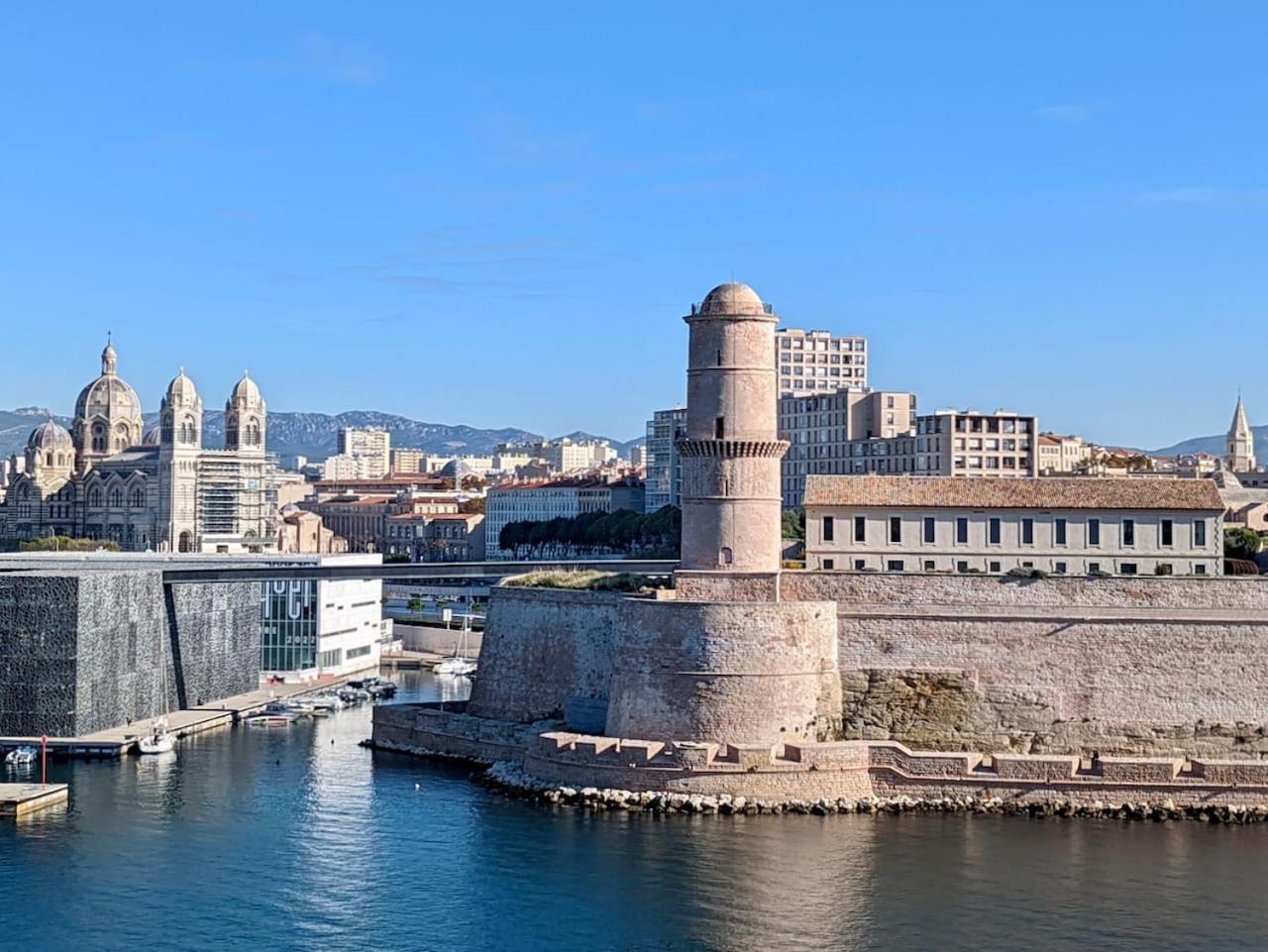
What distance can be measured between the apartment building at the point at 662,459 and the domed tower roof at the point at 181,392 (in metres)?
37.7

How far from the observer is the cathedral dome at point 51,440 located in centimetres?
15950

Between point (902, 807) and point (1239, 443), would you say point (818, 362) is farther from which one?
point (902, 807)

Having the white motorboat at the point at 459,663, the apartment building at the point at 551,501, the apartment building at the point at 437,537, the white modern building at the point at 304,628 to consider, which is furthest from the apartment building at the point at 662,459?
the white modern building at the point at 304,628

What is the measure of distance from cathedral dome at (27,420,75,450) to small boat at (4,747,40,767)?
11670cm

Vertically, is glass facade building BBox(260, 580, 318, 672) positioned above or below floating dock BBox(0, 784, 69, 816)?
above

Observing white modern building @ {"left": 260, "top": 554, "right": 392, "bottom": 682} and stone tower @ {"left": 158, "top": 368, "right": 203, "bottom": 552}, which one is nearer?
white modern building @ {"left": 260, "top": 554, "right": 392, "bottom": 682}

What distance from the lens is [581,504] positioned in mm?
156375

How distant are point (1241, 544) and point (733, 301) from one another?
3153 cm

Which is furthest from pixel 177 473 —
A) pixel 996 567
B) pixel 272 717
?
pixel 996 567

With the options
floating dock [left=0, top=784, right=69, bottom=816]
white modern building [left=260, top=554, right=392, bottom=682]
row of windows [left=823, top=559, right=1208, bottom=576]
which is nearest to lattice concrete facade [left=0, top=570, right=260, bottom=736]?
floating dock [left=0, top=784, right=69, bottom=816]

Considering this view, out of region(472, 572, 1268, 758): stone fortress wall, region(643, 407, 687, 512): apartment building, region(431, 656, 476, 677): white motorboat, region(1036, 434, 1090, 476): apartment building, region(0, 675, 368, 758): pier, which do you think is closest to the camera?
region(472, 572, 1268, 758): stone fortress wall

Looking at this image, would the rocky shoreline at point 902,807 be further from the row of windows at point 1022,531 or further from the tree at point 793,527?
the tree at point 793,527

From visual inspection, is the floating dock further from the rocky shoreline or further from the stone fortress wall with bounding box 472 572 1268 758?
the stone fortress wall with bounding box 472 572 1268 758

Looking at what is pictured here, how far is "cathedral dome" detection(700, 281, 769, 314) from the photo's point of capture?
43156mm
